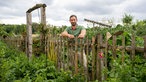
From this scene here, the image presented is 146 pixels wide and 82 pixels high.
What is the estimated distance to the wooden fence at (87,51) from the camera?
5346 mm

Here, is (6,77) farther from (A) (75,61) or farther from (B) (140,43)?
(B) (140,43)

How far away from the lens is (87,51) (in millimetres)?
6828

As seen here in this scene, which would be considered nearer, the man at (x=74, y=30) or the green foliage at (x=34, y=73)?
the green foliage at (x=34, y=73)

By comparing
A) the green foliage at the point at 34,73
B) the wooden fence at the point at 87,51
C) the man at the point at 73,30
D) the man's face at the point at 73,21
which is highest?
the man's face at the point at 73,21

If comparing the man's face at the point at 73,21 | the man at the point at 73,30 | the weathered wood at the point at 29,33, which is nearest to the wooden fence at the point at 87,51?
the man at the point at 73,30

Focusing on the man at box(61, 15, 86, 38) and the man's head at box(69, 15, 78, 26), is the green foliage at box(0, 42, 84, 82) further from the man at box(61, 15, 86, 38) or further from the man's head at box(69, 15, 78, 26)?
the man's head at box(69, 15, 78, 26)

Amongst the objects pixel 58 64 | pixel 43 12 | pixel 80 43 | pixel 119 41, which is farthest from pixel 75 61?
pixel 43 12

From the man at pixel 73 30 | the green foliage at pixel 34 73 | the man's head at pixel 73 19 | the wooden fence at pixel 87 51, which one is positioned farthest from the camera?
the man's head at pixel 73 19

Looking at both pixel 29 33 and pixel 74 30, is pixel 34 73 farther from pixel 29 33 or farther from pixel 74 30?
pixel 29 33

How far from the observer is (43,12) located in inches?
512

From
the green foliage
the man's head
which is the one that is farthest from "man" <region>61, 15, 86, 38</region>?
the green foliage

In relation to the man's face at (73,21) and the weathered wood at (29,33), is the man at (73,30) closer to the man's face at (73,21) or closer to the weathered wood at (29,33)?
the man's face at (73,21)

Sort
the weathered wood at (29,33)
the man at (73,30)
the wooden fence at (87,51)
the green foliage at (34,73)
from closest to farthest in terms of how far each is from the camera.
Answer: the wooden fence at (87,51) → the green foliage at (34,73) → the man at (73,30) → the weathered wood at (29,33)

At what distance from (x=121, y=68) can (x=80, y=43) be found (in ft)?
10.5
